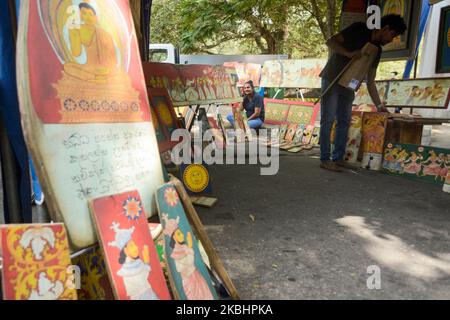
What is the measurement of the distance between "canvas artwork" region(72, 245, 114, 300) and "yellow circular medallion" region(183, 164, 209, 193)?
6.45 ft

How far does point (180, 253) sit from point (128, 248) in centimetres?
28

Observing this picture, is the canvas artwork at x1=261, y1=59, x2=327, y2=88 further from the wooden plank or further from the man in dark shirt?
the wooden plank

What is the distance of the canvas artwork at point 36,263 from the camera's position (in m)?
1.25

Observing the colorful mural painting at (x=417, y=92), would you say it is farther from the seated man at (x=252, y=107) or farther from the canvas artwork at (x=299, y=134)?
the seated man at (x=252, y=107)

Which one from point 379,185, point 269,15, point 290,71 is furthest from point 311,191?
point 269,15

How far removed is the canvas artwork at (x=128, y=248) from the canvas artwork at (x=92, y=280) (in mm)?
322

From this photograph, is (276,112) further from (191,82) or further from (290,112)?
(191,82)

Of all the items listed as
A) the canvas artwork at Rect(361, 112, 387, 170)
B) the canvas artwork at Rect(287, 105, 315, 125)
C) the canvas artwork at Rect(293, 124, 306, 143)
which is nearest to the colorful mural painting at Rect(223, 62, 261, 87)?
the canvas artwork at Rect(287, 105, 315, 125)

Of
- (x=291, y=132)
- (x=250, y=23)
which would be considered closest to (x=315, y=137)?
(x=291, y=132)

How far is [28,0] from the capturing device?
141cm

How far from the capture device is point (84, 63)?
160 centimetres

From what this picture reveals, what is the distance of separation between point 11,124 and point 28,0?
620 millimetres

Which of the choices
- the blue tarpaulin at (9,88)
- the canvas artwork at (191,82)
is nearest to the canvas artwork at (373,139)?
the canvas artwork at (191,82)
